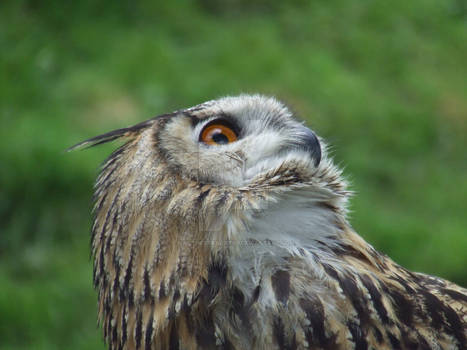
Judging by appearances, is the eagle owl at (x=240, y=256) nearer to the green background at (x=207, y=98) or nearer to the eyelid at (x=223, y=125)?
the eyelid at (x=223, y=125)

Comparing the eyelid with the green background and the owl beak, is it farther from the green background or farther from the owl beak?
the green background

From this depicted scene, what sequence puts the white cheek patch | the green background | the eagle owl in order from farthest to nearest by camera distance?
1. the green background
2. the white cheek patch
3. the eagle owl

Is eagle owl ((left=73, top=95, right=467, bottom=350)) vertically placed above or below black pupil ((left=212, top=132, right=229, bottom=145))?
below

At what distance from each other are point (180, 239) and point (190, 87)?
3148mm

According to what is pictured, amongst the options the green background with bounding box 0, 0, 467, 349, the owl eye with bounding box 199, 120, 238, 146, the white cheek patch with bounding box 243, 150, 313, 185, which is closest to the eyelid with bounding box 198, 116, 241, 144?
the owl eye with bounding box 199, 120, 238, 146

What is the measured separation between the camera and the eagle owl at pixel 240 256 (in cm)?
164

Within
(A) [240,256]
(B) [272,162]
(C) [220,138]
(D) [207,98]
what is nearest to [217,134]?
(C) [220,138]

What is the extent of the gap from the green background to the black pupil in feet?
6.22

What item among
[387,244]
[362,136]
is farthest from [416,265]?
[362,136]

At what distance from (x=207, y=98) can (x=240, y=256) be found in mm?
3073

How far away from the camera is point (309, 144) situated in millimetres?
1835

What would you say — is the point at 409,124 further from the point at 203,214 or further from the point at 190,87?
the point at 203,214

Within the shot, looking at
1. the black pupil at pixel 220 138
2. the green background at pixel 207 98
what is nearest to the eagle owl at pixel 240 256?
the black pupil at pixel 220 138

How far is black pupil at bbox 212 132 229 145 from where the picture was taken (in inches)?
72.0
